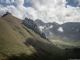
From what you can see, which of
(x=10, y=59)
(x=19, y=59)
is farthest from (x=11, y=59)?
(x=19, y=59)

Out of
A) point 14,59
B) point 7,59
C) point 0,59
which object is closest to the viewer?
point 0,59

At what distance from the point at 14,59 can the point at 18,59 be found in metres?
7.59

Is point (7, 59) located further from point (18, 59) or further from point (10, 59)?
point (18, 59)

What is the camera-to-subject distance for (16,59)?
194 m

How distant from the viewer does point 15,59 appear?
19262cm

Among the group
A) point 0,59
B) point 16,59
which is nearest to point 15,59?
point 16,59

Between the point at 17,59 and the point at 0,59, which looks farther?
the point at 17,59

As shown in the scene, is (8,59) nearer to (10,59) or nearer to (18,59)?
(10,59)

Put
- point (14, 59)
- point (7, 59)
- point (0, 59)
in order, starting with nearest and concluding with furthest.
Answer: point (0, 59), point (7, 59), point (14, 59)

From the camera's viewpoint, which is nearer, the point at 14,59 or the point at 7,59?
the point at 7,59

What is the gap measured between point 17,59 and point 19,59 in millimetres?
3849

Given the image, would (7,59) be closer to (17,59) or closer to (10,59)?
(10,59)

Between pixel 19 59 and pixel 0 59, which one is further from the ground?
pixel 19 59

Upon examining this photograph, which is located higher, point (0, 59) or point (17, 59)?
point (17, 59)
